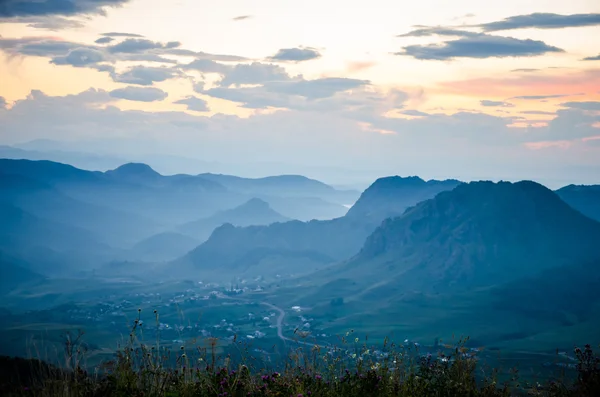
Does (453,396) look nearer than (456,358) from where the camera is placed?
Yes

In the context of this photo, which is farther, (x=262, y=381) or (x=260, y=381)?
(x=260, y=381)

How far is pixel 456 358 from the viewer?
587 inches

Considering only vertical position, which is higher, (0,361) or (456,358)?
(456,358)

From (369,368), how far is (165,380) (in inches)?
212

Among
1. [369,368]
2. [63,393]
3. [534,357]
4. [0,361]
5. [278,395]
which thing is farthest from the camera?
[534,357]

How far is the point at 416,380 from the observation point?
587 inches

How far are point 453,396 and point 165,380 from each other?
679 cm

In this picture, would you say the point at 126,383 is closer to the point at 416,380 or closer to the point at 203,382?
the point at 203,382

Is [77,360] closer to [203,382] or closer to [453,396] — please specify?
[203,382]

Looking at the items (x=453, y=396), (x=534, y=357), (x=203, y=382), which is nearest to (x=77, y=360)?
(x=203, y=382)

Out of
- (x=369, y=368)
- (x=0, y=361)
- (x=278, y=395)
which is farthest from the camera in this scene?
(x=0, y=361)

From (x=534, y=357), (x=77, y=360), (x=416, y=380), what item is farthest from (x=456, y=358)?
(x=534, y=357)

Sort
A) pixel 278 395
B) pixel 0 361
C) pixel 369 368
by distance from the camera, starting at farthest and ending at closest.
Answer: pixel 0 361 < pixel 369 368 < pixel 278 395

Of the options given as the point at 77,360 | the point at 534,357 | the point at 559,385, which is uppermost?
the point at 77,360
